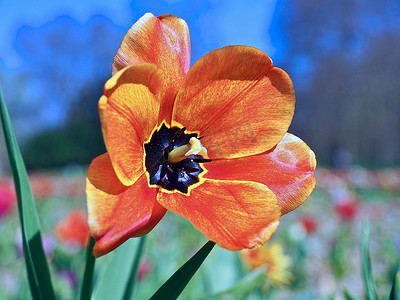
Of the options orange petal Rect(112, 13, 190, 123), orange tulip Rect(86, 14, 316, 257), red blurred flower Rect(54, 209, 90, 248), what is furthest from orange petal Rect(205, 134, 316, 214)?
red blurred flower Rect(54, 209, 90, 248)

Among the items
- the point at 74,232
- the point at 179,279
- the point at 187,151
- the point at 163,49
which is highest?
the point at 163,49

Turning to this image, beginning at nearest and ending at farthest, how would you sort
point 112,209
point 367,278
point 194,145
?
point 112,209, point 194,145, point 367,278

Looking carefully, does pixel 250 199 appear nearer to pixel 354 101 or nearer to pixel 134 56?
pixel 134 56

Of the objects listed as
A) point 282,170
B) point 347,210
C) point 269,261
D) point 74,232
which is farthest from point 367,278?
point 347,210

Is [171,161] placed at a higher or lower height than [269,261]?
higher

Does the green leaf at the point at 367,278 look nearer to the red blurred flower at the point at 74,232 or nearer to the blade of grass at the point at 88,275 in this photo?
the blade of grass at the point at 88,275

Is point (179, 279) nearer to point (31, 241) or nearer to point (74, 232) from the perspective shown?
point (31, 241)

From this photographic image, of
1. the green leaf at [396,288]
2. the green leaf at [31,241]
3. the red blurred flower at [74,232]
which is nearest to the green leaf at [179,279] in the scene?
the green leaf at [31,241]

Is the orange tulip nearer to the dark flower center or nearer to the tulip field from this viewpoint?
the dark flower center
